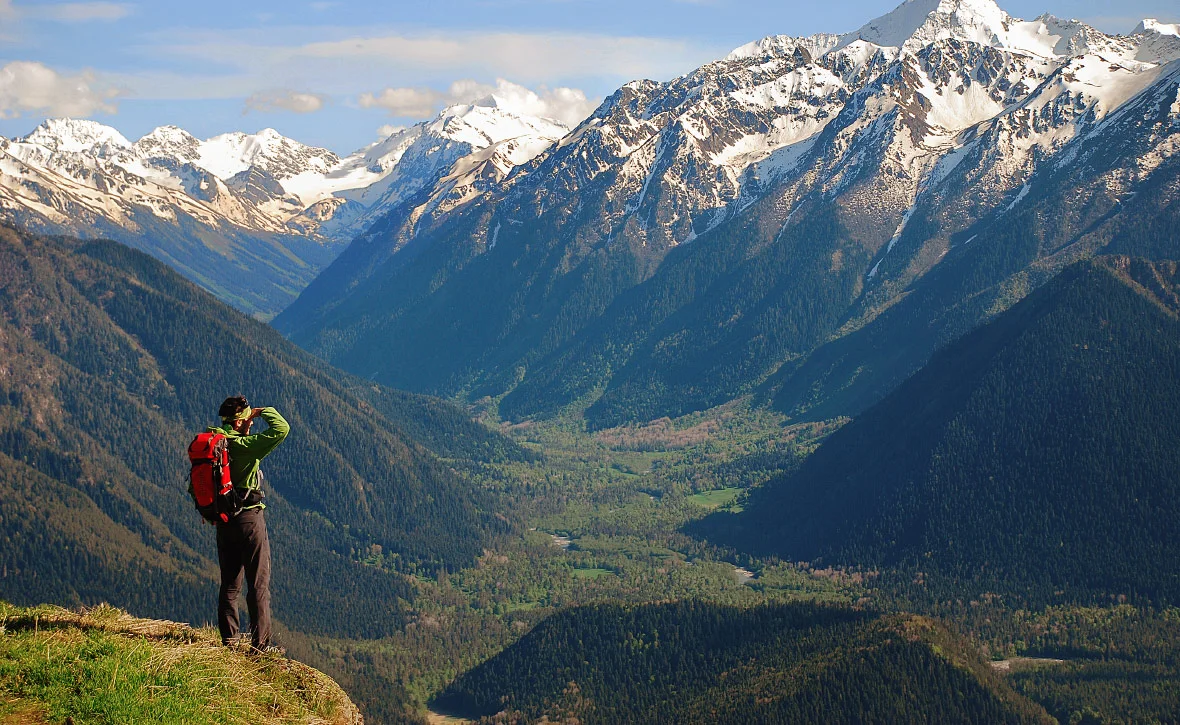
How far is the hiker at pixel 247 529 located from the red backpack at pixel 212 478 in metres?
0.35

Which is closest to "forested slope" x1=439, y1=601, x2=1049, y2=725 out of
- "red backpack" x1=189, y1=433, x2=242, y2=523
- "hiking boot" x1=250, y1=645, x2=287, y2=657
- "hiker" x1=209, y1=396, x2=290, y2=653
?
"hiking boot" x1=250, y1=645, x2=287, y2=657

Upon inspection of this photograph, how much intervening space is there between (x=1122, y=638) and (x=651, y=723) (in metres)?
84.8

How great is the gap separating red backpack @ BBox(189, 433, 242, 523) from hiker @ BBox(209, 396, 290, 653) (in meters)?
0.35

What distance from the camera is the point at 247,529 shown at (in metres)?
37.3

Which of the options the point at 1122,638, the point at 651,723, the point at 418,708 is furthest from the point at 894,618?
the point at 418,708

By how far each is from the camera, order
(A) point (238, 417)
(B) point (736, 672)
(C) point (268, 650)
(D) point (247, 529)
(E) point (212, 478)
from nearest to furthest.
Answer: (E) point (212, 478) < (A) point (238, 417) < (D) point (247, 529) < (C) point (268, 650) < (B) point (736, 672)

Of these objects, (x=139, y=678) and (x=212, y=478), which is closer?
(x=139, y=678)

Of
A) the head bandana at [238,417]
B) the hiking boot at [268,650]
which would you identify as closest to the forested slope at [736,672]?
the hiking boot at [268,650]

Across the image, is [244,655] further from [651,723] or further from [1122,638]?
[1122,638]

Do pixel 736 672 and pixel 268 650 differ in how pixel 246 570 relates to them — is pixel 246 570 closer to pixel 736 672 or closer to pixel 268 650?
pixel 268 650

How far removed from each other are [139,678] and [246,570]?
5016 millimetres

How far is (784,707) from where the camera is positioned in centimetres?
13950

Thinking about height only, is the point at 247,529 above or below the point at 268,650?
above

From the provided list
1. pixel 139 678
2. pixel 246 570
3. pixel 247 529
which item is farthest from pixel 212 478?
pixel 139 678
